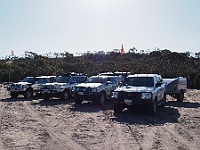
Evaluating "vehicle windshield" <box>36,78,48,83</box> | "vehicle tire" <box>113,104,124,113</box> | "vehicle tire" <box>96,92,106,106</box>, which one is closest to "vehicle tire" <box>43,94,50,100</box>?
"vehicle windshield" <box>36,78,48,83</box>

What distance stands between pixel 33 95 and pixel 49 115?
1029 centimetres

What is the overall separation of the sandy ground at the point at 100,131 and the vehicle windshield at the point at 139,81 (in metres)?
1.45

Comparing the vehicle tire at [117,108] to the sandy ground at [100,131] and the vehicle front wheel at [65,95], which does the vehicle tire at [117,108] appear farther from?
the vehicle front wheel at [65,95]

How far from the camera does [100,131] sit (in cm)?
927

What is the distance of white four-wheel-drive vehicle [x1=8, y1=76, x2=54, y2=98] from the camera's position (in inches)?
820

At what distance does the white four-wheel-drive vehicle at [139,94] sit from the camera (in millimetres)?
12383

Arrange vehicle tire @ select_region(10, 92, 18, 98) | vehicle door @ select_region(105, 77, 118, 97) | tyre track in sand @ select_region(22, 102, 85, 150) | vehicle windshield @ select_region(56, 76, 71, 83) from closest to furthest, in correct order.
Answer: tyre track in sand @ select_region(22, 102, 85, 150)
vehicle door @ select_region(105, 77, 118, 97)
vehicle windshield @ select_region(56, 76, 71, 83)
vehicle tire @ select_region(10, 92, 18, 98)

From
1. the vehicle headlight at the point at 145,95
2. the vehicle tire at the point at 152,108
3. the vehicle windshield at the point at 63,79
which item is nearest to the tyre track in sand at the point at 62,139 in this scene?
the vehicle headlight at the point at 145,95

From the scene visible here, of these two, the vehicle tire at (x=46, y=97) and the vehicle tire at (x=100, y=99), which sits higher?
the vehicle tire at (x=100, y=99)

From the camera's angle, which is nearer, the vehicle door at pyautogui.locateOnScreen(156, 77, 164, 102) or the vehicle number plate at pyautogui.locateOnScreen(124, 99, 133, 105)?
the vehicle number plate at pyautogui.locateOnScreen(124, 99, 133, 105)

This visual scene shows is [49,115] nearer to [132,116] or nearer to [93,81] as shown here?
[132,116]

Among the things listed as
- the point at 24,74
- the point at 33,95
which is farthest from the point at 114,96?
the point at 24,74

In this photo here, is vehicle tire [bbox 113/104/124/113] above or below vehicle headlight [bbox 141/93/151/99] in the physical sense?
below

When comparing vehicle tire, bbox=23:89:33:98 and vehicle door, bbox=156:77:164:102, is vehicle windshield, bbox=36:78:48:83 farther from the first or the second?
vehicle door, bbox=156:77:164:102
